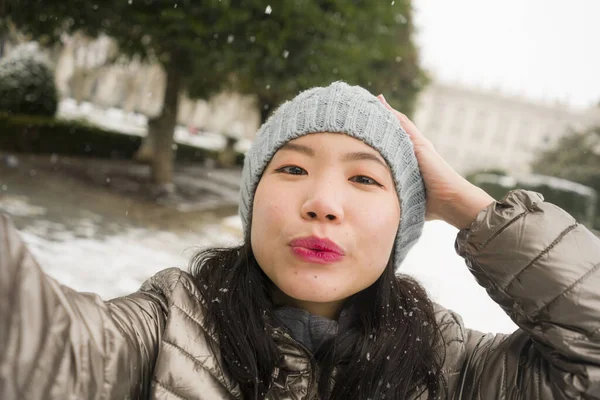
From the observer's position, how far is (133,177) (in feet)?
34.6

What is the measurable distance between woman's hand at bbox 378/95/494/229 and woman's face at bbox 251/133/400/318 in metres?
0.23

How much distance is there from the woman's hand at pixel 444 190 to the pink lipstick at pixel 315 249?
1.62 feet

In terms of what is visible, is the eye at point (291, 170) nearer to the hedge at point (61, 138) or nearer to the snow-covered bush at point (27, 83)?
the hedge at point (61, 138)

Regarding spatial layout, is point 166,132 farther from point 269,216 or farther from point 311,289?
point 311,289

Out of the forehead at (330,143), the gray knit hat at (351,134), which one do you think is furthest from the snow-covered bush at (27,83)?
the forehead at (330,143)

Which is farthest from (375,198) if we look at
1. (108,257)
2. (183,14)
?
(183,14)

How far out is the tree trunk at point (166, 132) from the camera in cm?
955

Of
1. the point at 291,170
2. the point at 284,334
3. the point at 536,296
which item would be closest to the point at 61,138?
the point at 291,170

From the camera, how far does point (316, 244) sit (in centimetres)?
130

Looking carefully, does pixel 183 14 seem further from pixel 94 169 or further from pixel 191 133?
pixel 191 133

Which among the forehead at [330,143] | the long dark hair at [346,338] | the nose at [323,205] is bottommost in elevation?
the long dark hair at [346,338]


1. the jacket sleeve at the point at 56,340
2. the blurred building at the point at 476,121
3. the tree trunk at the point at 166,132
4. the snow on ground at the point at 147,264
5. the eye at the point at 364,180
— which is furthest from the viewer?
the blurred building at the point at 476,121

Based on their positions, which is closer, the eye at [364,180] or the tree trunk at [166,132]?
the eye at [364,180]

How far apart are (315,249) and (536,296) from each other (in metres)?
0.60
